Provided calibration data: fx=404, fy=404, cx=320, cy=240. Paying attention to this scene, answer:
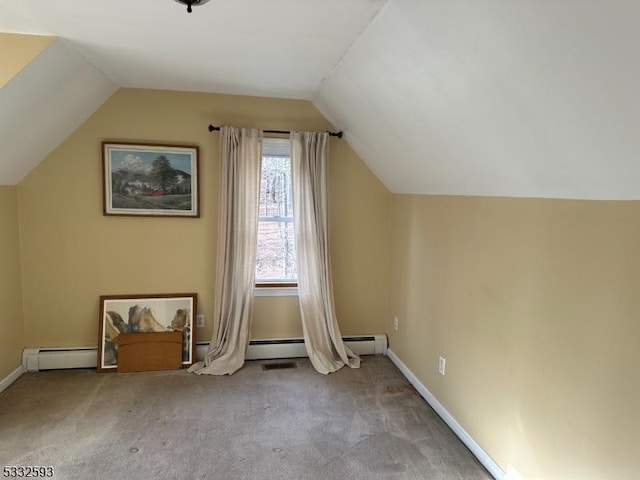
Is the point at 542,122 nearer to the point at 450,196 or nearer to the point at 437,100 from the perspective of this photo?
the point at 437,100

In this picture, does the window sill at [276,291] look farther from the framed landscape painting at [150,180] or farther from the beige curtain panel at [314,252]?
the framed landscape painting at [150,180]

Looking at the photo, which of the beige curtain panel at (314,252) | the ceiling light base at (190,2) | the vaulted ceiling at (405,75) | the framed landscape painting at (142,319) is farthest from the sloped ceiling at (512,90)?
the framed landscape painting at (142,319)

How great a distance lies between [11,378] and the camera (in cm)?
303

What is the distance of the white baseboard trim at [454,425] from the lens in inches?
82.7

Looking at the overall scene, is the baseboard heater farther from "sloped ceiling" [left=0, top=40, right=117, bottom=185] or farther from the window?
"sloped ceiling" [left=0, top=40, right=117, bottom=185]

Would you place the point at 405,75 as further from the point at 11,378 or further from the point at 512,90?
the point at 11,378

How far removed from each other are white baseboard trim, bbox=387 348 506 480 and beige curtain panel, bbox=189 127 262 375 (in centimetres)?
137

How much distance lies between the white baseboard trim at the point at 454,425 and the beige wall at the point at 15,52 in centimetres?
318

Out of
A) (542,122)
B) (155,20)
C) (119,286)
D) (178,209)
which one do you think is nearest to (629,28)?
(542,122)

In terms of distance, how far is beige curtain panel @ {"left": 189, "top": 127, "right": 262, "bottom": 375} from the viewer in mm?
3326

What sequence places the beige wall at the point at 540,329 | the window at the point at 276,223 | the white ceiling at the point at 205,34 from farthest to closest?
the window at the point at 276,223, the white ceiling at the point at 205,34, the beige wall at the point at 540,329

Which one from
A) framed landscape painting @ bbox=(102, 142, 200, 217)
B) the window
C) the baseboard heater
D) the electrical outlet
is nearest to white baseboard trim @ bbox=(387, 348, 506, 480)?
the electrical outlet

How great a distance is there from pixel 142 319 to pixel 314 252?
5.10 feet

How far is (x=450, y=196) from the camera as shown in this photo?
258 centimetres
